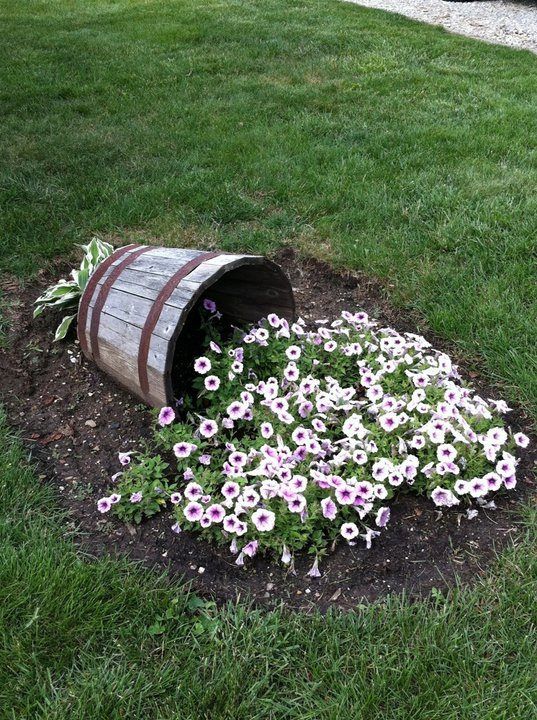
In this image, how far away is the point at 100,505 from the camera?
8.18 feet

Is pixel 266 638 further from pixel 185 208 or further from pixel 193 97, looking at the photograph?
pixel 193 97

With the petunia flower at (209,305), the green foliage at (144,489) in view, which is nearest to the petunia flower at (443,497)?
the green foliage at (144,489)

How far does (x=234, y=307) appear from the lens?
3.53m

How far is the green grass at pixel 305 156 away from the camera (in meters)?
4.02

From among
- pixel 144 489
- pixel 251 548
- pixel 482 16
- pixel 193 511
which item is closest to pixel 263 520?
pixel 251 548

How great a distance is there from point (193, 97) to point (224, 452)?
208 inches

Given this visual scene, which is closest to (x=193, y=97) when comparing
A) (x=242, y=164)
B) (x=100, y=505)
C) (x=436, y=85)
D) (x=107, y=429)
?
(x=242, y=164)

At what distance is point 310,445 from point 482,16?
1161cm

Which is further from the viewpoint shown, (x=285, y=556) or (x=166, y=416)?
(x=166, y=416)

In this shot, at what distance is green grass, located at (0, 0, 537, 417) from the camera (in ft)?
13.2

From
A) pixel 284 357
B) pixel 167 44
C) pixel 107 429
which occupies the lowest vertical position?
pixel 107 429

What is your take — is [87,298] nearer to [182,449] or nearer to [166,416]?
[166,416]

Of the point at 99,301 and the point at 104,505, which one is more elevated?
the point at 99,301

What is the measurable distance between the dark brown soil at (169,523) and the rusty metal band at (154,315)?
1.08 ft
